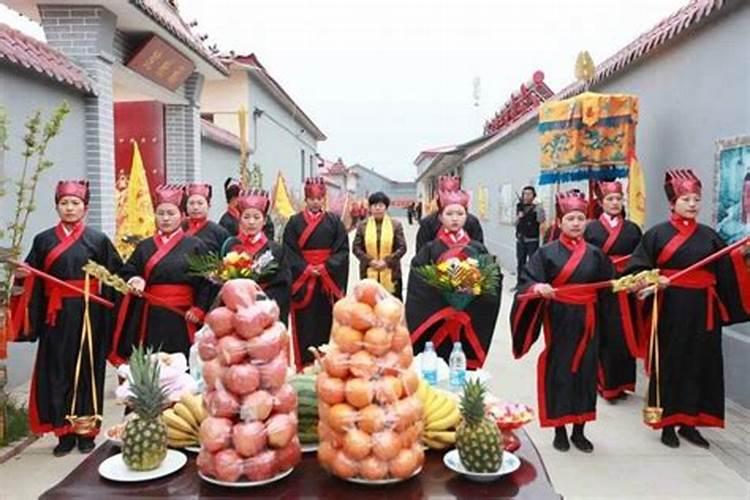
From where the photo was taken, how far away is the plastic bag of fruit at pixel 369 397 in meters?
1.99

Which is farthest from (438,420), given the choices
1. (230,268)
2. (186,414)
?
(230,268)

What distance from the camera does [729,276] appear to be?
4.48m

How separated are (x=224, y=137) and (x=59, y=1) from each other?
6.21 metres

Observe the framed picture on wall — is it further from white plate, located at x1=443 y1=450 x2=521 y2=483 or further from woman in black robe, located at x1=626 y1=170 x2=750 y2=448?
white plate, located at x1=443 y1=450 x2=521 y2=483

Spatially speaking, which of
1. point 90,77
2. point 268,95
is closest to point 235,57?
point 268,95

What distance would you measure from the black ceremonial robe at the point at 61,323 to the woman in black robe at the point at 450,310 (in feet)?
6.46

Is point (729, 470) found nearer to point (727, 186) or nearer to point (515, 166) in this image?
point (727, 186)

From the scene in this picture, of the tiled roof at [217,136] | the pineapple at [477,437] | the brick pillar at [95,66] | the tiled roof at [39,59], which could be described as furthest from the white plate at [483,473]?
the tiled roof at [217,136]

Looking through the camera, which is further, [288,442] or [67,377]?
[67,377]

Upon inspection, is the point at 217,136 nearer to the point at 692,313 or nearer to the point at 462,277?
the point at 462,277

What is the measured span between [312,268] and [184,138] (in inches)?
197

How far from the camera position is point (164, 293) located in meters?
4.51

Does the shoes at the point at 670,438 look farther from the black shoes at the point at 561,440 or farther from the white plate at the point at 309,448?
the white plate at the point at 309,448

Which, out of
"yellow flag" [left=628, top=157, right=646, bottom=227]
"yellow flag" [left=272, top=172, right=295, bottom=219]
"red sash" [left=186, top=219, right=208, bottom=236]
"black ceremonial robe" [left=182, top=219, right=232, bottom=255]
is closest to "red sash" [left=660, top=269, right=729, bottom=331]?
"yellow flag" [left=628, top=157, right=646, bottom=227]
